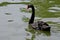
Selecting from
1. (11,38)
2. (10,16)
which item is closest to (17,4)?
(10,16)

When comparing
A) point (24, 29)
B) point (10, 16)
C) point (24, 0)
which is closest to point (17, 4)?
point (24, 0)

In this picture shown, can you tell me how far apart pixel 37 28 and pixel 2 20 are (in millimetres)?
2358

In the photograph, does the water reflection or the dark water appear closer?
the dark water

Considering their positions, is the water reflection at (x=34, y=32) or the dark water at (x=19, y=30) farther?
the water reflection at (x=34, y=32)

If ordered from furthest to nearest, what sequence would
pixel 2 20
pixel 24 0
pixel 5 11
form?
1. pixel 24 0
2. pixel 5 11
3. pixel 2 20

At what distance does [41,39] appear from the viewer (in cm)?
1077

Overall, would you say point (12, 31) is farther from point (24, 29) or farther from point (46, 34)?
point (46, 34)

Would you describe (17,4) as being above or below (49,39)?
below

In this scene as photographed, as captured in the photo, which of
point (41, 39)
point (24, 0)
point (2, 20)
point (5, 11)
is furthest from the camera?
point (24, 0)

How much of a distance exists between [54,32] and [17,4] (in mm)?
7544

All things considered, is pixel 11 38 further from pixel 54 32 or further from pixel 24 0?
pixel 24 0

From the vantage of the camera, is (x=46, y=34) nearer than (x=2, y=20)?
Yes

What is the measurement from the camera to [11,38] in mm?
10977

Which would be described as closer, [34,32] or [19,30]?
[34,32]
